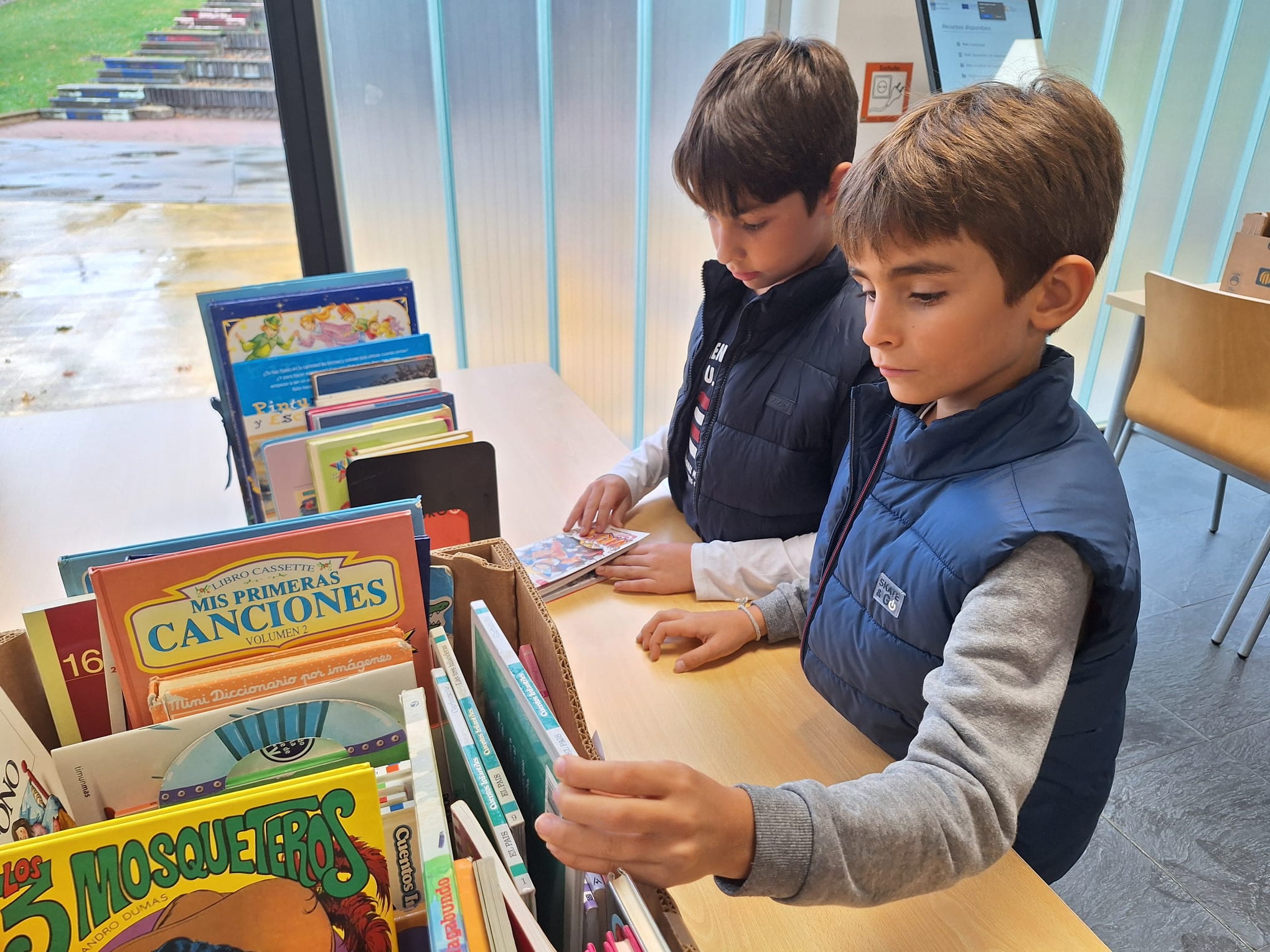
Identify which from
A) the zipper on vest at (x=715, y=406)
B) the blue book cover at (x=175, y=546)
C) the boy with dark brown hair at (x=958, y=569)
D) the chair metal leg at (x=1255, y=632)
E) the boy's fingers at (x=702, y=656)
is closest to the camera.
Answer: the boy with dark brown hair at (x=958, y=569)

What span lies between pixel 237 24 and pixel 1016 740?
2.05m

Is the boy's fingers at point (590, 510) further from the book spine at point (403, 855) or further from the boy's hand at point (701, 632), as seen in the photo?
the book spine at point (403, 855)

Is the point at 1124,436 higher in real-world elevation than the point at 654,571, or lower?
lower

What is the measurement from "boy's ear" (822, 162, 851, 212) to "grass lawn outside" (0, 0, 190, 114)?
60.0 inches

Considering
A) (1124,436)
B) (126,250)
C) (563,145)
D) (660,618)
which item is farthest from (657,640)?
(1124,436)

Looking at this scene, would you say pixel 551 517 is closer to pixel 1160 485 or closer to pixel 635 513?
pixel 635 513

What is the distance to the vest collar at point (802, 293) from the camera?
1.13 m

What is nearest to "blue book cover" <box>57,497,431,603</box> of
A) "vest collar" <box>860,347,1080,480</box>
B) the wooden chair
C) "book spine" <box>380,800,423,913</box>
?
"book spine" <box>380,800,423,913</box>

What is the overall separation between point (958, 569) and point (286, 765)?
55 centimetres

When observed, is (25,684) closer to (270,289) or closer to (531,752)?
(531,752)

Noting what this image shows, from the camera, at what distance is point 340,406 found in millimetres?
1058

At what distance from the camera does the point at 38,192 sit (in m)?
1.85

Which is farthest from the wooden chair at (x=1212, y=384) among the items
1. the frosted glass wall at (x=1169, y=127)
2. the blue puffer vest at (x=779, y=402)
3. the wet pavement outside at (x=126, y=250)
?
the wet pavement outside at (x=126, y=250)

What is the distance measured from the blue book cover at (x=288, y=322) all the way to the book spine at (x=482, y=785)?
605mm
